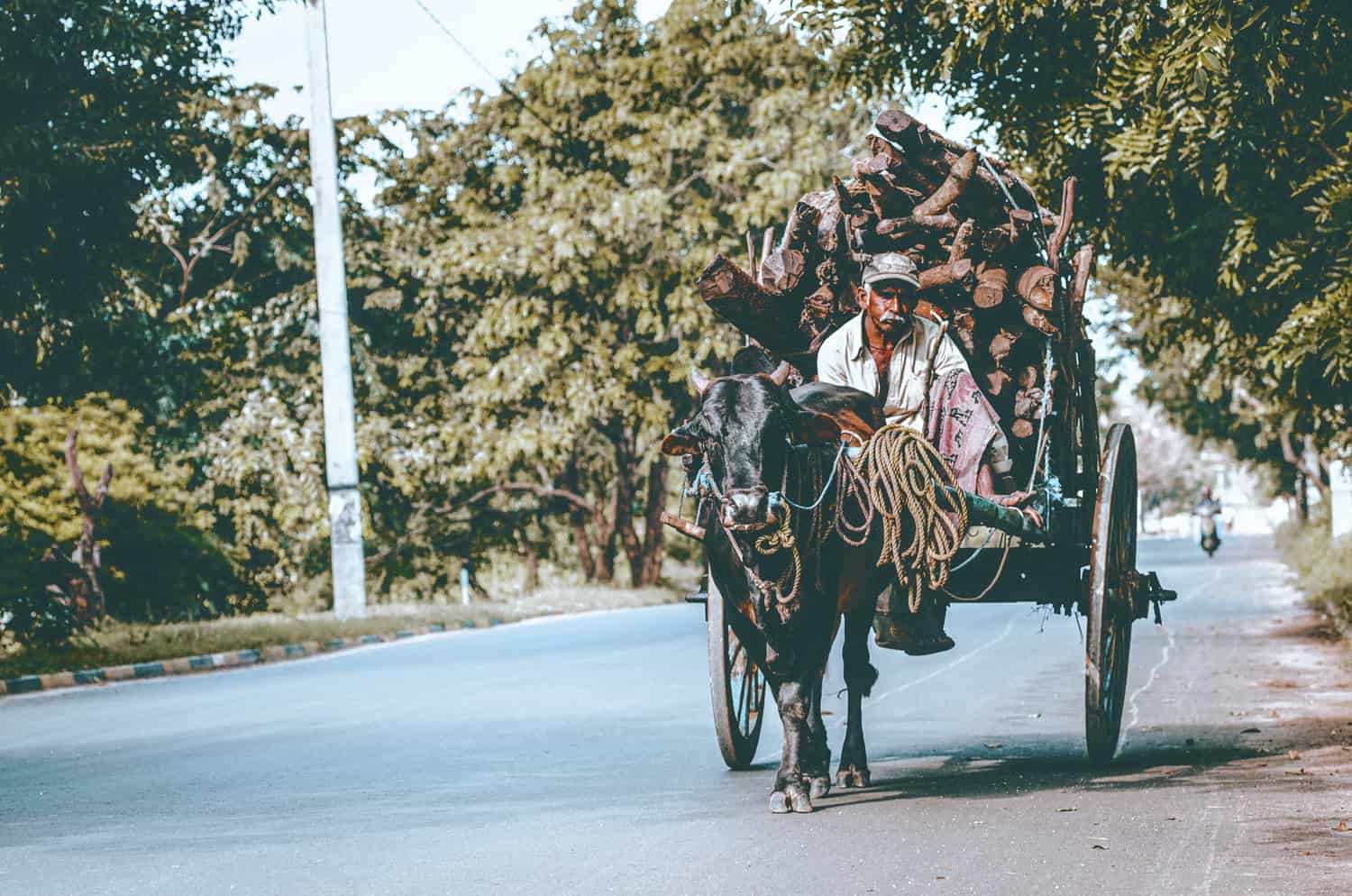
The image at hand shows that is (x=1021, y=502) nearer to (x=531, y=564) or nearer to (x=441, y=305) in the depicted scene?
(x=441, y=305)

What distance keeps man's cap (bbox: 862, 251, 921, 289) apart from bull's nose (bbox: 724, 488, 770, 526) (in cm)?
202

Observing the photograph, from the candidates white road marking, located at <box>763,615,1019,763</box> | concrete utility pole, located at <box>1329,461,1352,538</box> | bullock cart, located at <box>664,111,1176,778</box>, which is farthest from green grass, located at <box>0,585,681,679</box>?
concrete utility pole, located at <box>1329,461,1352,538</box>

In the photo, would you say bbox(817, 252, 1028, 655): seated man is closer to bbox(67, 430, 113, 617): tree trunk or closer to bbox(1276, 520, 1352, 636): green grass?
bbox(1276, 520, 1352, 636): green grass

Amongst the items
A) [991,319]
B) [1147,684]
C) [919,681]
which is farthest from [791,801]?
[1147,684]

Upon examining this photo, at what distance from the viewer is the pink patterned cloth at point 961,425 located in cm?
892

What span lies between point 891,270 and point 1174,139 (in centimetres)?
526

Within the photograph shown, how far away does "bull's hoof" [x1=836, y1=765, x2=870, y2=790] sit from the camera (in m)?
8.73

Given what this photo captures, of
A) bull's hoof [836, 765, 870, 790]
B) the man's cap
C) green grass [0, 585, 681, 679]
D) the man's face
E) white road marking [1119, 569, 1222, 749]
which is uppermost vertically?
the man's cap

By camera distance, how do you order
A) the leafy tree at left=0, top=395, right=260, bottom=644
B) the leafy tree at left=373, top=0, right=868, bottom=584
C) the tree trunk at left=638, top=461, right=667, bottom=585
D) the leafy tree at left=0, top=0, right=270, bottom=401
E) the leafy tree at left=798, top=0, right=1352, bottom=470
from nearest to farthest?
the leafy tree at left=798, top=0, right=1352, bottom=470 → the leafy tree at left=0, top=0, right=270, bottom=401 → the leafy tree at left=0, top=395, right=260, bottom=644 → the leafy tree at left=373, top=0, right=868, bottom=584 → the tree trunk at left=638, top=461, right=667, bottom=585

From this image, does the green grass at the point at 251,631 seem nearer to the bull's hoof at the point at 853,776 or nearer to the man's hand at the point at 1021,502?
the bull's hoof at the point at 853,776

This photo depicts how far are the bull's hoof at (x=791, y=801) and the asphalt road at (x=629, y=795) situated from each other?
2.8 inches

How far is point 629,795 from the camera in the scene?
28.7 feet

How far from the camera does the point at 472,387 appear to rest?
33969 mm

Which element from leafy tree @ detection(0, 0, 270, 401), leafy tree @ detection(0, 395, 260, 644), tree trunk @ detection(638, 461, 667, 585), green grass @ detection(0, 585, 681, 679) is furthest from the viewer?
tree trunk @ detection(638, 461, 667, 585)
